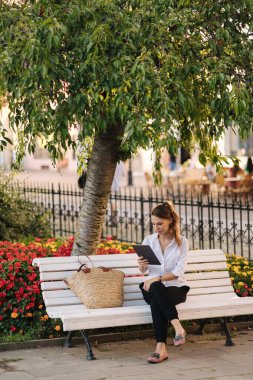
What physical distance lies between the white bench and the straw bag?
116 mm

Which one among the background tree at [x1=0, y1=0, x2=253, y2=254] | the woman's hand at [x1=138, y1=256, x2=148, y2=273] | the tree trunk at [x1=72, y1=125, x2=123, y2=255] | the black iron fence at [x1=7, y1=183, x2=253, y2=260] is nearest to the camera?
the background tree at [x1=0, y1=0, x2=253, y2=254]

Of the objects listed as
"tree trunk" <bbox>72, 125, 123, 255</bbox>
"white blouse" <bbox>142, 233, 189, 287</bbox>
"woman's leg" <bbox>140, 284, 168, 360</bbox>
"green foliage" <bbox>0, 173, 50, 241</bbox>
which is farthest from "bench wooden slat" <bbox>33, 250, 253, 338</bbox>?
"green foliage" <bbox>0, 173, 50, 241</bbox>

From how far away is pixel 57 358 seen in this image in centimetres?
816

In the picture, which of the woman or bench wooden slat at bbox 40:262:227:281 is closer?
the woman

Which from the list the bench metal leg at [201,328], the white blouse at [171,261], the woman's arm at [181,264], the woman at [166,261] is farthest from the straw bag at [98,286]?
the bench metal leg at [201,328]

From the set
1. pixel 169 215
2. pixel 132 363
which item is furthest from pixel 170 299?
pixel 169 215

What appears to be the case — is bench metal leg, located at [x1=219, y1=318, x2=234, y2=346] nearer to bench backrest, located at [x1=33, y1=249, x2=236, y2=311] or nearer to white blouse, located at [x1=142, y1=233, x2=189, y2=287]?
bench backrest, located at [x1=33, y1=249, x2=236, y2=311]

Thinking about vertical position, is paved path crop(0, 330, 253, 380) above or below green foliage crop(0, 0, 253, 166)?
below

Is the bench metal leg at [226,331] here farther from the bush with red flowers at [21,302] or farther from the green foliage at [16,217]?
the green foliage at [16,217]

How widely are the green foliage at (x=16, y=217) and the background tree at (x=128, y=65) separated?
5.41 metres

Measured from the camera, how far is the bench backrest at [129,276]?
8.62 m

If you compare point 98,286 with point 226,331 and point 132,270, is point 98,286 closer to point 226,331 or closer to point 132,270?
point 132,270

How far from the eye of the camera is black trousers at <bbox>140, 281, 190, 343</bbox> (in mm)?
8023

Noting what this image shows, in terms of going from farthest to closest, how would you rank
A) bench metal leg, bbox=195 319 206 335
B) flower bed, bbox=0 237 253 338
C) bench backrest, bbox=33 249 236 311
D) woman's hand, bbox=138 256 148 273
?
1. bench metal leg, bbox=195 319 206 335
2. flower bed, bbox=0 237 253 338
3. bench backrest, bbox=33 249 236 311
4. woman's hand, bbox=138 256 148 273
